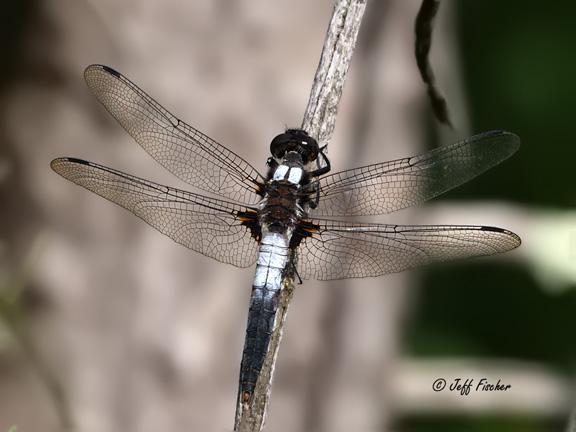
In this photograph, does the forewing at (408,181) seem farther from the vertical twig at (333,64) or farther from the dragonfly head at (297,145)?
the vertical twig at (333,64)

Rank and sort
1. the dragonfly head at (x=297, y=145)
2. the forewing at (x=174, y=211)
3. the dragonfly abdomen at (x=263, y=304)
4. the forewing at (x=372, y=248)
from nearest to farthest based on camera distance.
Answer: the dragonfly abdomen at (x=263, y=304)
the dragonfly head at (x=297, y=145)
the forewing at (x=372, y=248)
the forewing at (x=174, y=211)

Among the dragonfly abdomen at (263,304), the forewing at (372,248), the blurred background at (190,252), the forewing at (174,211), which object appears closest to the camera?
the dragonfly abdomen at (263,304)

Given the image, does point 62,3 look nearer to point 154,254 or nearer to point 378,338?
point 154,254

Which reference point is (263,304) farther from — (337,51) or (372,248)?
(337,51)

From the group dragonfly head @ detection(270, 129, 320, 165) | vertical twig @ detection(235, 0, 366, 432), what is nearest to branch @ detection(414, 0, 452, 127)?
vertical twig @ detection(235, 0, 366, 432)

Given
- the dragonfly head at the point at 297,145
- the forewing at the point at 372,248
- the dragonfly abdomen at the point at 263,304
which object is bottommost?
the dragonfly abdomen at the point at 263,304

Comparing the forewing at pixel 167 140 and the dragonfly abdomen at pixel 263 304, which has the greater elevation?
the forewing at pixel 167 140

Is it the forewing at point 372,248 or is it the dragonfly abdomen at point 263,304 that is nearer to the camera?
the dragonfly abdomen at point 263,304

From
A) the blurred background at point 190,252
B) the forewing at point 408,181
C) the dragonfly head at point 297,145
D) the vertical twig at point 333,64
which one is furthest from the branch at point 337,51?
the blurred background at point 190,252
